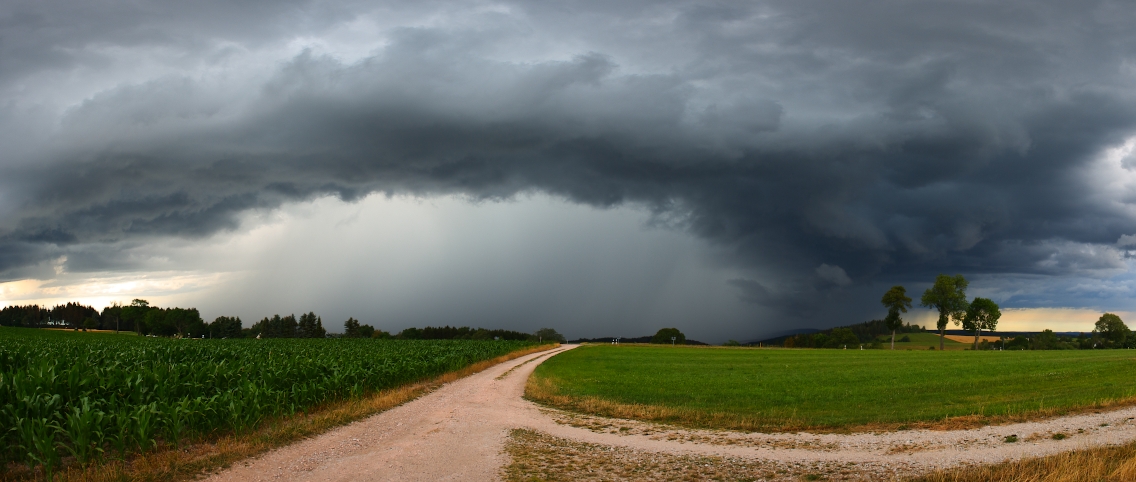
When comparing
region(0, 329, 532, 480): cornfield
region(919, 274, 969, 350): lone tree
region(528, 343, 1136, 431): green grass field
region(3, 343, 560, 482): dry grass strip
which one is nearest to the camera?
region(3, 343, 560, 482): dry grass strip

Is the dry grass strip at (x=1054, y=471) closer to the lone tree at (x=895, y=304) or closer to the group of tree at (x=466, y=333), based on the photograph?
the lone tree at (x=895, y=304)

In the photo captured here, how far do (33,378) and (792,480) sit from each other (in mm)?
18721

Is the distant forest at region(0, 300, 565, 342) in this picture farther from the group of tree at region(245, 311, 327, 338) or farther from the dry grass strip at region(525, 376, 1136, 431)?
the dry grass strip at region(525, 376, 1136, 431)

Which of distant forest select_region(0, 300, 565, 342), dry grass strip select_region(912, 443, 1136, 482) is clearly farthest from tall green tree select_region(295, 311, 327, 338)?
dry grass strip select_region(912, 443, 1136, 482)

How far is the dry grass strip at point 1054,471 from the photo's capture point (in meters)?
11.1

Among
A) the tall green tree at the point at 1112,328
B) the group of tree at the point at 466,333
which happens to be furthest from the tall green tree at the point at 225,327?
the tall green tree at the point at 1112,328

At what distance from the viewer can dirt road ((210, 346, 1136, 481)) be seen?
13055 mm

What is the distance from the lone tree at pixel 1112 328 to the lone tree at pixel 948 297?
155ft

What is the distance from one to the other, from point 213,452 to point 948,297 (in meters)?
136

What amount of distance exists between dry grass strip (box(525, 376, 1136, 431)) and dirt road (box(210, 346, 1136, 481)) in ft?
2.18

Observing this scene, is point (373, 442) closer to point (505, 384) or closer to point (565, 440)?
point (565, 440)

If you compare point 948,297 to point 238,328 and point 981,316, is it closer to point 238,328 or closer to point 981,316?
point 981,316

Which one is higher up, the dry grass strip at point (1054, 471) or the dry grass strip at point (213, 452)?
the dry grass strip at point (1054, 471)

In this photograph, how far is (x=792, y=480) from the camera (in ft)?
39.5
